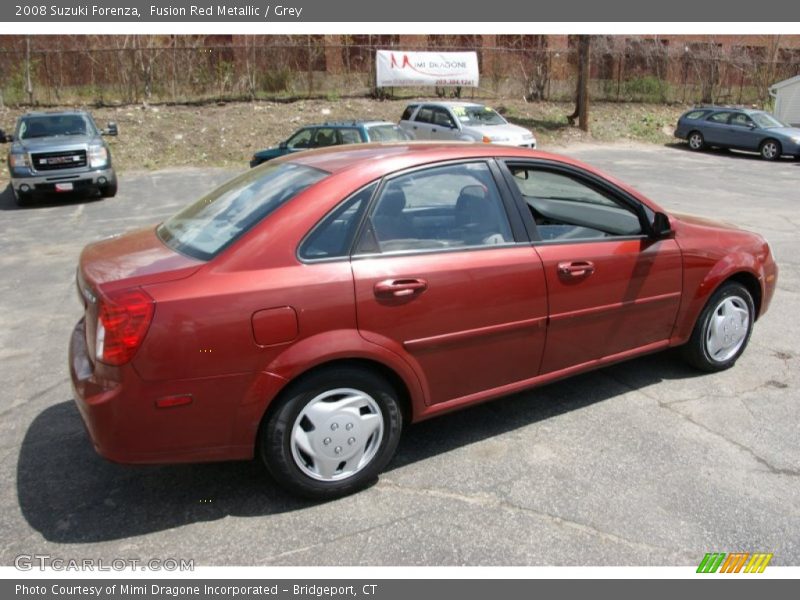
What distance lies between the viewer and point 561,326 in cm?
371

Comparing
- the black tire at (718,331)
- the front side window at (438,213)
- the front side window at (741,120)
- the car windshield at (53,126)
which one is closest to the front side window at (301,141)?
the car windshield at (53,126)

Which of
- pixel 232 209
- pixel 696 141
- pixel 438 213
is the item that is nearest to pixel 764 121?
pixel 696 141

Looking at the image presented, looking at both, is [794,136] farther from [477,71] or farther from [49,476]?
[49,476]

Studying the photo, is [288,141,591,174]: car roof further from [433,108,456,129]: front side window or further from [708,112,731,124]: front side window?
[708,112,731,124]: front side window

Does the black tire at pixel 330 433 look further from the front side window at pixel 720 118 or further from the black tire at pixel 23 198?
the front side window at pixel 720 118

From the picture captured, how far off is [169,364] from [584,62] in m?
24.3

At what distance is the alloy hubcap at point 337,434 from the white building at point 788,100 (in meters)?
30.3

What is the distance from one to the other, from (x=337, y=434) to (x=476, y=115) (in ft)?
52.9

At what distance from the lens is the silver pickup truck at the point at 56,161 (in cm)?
1216

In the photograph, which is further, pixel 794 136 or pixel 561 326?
pixel 794 136

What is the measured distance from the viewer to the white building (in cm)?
2750

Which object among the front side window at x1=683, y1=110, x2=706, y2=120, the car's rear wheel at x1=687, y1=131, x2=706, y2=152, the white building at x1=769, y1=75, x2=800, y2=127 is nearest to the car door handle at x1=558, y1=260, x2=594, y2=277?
the car's rear wheel at x1=687, y1=131, x2=706, y2=152

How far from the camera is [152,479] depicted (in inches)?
133

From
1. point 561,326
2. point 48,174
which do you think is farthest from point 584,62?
point 561,326
